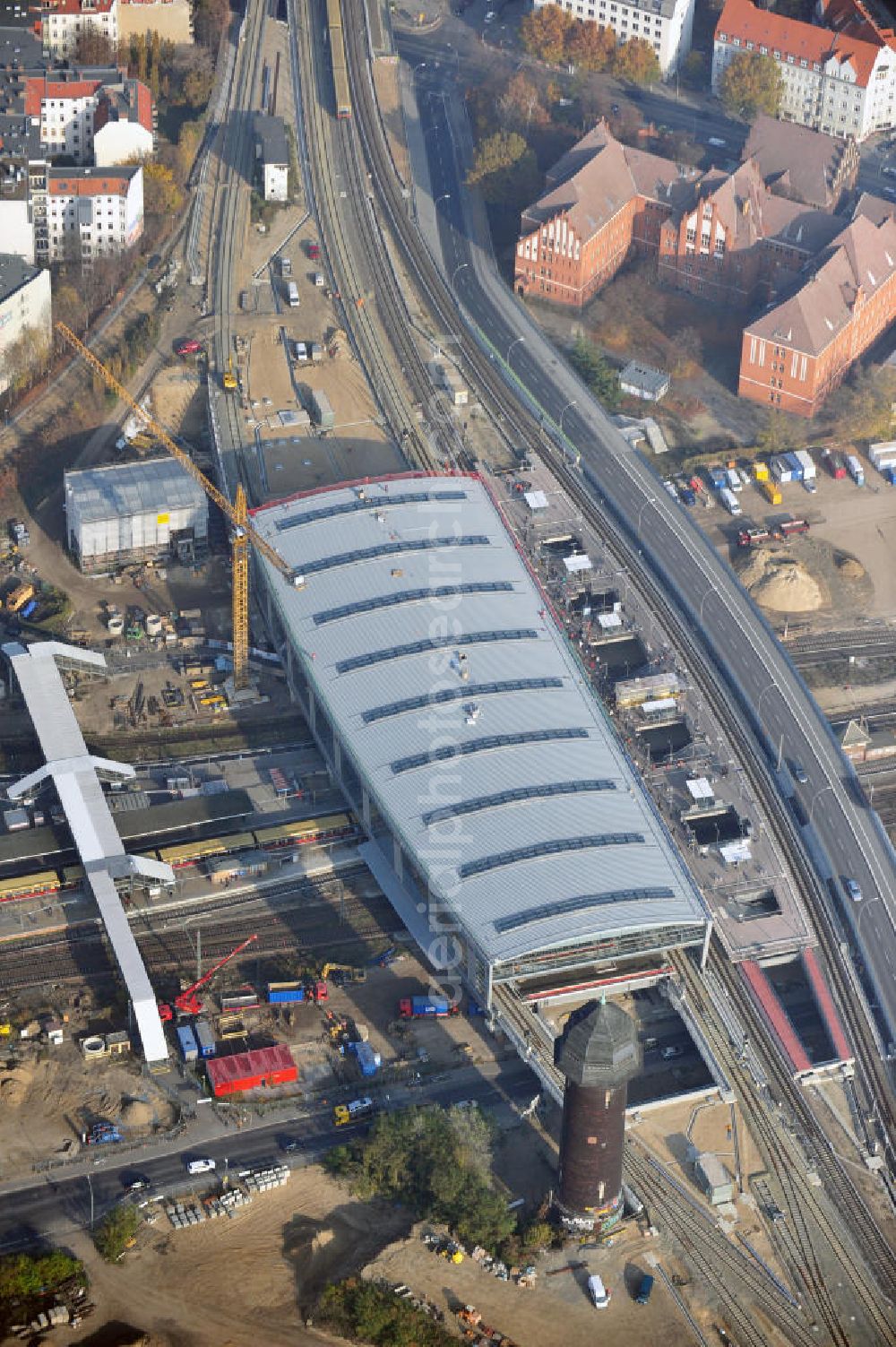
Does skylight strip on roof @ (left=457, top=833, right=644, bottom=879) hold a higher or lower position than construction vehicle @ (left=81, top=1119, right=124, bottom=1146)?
higher

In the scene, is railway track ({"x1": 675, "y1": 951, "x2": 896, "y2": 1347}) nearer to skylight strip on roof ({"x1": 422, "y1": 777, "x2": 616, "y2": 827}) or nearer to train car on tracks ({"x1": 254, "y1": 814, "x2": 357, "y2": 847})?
skylight strip on roof ({"x1": 422, "y1": 777, "x2": 616, "y2": 827})

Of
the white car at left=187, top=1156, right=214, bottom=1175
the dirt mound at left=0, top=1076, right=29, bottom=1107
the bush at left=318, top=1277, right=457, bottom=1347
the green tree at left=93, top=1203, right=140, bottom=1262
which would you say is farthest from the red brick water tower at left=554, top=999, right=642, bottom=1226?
the dirt mound at left=0, top=1076, right=29, bottom=1107

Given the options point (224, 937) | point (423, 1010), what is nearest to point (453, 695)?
point (224, 937)

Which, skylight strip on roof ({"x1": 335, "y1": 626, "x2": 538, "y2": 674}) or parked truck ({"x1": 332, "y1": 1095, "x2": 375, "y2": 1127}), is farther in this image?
skylight strip on roof ({"x1": 335, "y1": 626, "x2": 538, "y2": 674})

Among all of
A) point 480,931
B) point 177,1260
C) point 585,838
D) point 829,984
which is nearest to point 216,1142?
point 177,1260

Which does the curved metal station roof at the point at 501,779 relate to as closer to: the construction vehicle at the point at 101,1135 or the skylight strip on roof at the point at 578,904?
the skylight strip on roof at the point at 578,904

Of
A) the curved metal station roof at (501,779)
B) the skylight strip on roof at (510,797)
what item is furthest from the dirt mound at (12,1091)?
the skylight strip on roof at (510,797)

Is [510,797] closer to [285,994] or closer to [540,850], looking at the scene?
[540,850]

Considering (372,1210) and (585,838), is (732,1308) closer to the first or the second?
(372,1210)
